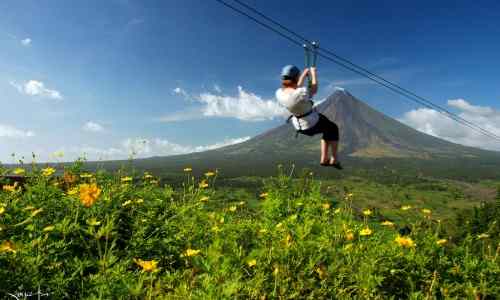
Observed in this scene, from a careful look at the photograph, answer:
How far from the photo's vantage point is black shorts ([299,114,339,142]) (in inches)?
275

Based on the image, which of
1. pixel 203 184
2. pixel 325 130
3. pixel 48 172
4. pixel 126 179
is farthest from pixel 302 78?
pixel 48 172

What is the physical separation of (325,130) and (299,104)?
95 centimetres

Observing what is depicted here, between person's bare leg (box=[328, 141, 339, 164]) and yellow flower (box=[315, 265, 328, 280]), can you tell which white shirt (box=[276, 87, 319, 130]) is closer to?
person's bare leg (box=[328, 141, 339, 164])

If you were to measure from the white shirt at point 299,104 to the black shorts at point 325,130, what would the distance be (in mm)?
131

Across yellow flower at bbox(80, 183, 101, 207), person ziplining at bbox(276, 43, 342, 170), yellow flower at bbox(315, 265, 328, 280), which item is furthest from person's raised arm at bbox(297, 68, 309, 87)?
yellow flower at bbox(80, 183, 101, 207)

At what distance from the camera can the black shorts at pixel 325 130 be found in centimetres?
698

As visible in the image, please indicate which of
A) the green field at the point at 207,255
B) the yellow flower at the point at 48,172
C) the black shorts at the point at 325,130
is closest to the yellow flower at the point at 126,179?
the green field at the point at 207,255

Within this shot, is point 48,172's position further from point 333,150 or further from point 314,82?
point 333,150

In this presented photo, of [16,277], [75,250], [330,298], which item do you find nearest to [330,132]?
[330,298]

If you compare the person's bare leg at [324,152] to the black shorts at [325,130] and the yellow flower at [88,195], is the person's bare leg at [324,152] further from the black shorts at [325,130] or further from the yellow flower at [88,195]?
the yellow flower at [88,195]

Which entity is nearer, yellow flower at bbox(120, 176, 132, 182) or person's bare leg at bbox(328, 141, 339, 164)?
yellow flower at bbox(120, 176, 132, 182)

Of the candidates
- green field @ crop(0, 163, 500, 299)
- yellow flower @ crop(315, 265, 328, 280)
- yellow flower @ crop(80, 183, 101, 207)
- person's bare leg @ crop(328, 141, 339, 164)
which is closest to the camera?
yellow flower @ crop(80, 183, 101, 207)

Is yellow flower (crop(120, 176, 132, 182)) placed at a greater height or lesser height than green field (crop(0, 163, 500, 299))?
greater

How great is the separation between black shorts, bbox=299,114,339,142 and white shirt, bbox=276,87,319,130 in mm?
131
